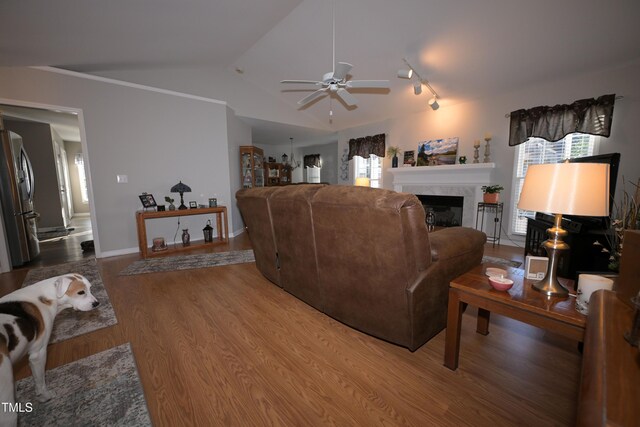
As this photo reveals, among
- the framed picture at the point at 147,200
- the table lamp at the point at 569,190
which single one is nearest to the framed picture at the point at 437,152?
the table lamp at the point at 569,190

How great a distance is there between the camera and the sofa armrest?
1506mm

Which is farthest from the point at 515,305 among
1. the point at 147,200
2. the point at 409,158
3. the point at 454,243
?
the point at 409,158

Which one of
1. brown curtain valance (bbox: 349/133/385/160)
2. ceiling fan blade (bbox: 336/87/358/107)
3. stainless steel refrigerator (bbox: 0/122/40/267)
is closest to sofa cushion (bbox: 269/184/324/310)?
ceiling fan blade (bbox: 336/87/358/107)

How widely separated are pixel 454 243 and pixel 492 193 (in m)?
3.22

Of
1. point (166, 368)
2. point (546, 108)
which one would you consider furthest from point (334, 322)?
point (546, 108)

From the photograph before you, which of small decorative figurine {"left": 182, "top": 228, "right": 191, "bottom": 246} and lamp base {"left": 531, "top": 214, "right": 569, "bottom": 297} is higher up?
lamp base {"left": 531, "top": 214, "right": 569, "bottom": 297}

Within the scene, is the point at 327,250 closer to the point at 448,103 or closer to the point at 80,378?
the point at 80,378

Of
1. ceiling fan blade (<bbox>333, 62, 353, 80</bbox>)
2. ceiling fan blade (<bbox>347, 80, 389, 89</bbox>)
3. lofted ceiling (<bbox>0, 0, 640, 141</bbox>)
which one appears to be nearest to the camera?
lofted ceiling (<bbox>0, 0, 640, 141</bbox>)

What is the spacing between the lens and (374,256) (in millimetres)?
1488

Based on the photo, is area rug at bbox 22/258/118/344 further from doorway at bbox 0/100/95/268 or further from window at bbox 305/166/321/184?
window at bbox 305/166/321/184

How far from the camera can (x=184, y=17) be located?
109 inches

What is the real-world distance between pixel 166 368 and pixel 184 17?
341cm

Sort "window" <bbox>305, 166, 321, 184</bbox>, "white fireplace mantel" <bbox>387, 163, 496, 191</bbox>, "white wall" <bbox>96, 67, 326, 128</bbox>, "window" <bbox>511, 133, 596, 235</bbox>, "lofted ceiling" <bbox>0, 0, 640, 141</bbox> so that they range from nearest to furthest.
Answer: "lofted ceiling" <bbox>0, 0, 640, 141</bbox> → "window" <bbox>511, 133, 596, 235</bbox> → "white wall" <bbox>96, 67, 326, 128</bbox> → "white fireplace mantel" <bbox>387, 163, 496, 191</bbox> → "window" <bbox>305, 166, 321, 184</bbox>

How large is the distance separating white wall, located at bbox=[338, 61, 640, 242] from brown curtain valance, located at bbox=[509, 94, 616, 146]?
14 centimetres
